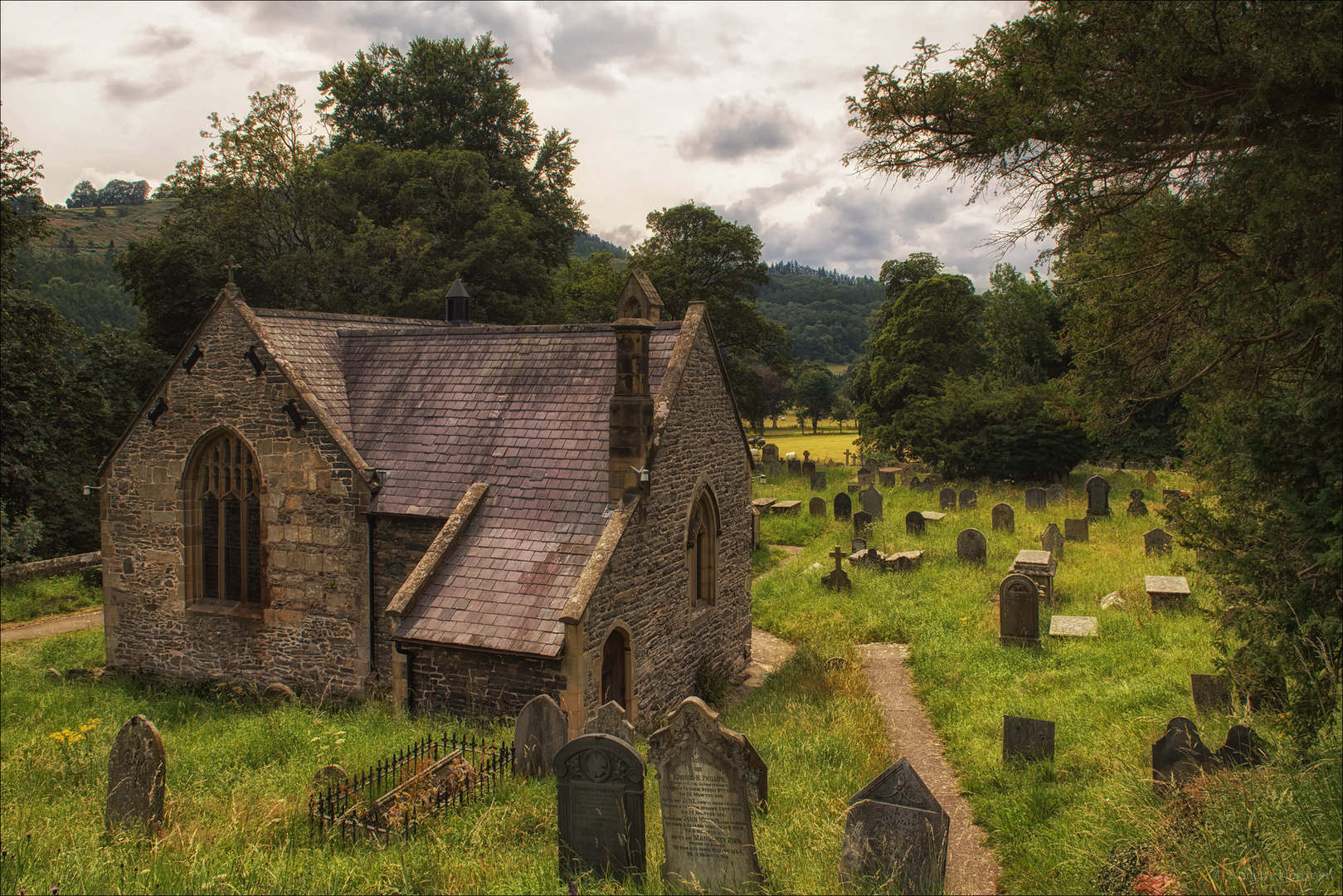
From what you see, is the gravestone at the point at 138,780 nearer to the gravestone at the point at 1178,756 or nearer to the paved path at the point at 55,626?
the gravestone at the point at 1178,756

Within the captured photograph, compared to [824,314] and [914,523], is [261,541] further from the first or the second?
[824,314]

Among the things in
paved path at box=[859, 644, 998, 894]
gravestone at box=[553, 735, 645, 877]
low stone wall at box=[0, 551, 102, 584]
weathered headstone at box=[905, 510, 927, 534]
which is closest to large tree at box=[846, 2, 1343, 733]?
paved path at box=[859, 644, 998, 894]

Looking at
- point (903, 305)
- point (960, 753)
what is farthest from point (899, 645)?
point (903, 305)

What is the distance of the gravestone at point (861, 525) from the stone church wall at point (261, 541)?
14.0m

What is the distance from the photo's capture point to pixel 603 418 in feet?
41.2

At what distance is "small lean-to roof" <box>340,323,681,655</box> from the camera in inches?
436

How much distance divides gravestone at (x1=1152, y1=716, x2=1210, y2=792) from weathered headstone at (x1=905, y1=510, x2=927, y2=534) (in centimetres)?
1498

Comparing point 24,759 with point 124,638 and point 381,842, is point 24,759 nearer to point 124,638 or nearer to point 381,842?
point 124,638

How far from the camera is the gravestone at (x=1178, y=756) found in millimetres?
7094

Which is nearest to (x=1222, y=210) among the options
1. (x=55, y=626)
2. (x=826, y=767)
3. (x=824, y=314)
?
(x=826, y=767)

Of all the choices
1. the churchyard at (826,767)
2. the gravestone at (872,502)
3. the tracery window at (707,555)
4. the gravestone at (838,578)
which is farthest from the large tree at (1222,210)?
the gravestone at (872,502)

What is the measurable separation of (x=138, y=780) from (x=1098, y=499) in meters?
24.4

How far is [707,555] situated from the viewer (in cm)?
1431

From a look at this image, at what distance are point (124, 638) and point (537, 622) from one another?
8756 mm
